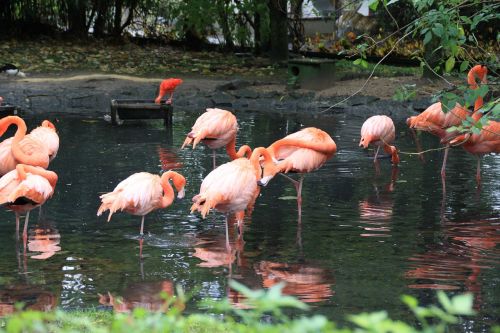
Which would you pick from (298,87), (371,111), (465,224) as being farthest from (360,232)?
(298,87)

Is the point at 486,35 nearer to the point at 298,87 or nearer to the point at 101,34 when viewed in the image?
the point at 298,87

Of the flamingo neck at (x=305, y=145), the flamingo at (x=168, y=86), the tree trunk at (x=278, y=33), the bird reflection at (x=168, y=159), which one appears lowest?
the bird reflection at (x=168, y=159)

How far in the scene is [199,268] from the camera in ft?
19.7

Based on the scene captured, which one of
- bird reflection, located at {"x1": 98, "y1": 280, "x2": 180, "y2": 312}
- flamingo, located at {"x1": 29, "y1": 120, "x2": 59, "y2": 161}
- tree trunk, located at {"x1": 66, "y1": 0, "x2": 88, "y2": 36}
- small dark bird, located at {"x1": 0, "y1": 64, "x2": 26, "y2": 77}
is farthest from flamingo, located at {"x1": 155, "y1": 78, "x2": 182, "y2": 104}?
tree trunk, located at {"x1": 66, "y1": 0, "x2": 88, "y2": 36}

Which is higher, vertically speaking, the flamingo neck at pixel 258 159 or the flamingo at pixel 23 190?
the flamingo neck at pixel 258 159

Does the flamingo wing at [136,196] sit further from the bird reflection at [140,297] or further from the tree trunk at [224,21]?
the tree trunk at [224,21]

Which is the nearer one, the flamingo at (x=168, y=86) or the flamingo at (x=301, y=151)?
the flamingo at (x=301, y=151)

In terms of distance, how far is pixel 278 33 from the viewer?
66.4 feet

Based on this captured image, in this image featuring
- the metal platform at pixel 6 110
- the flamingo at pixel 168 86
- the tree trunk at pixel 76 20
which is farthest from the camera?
the tree trunk at pixel 76 20

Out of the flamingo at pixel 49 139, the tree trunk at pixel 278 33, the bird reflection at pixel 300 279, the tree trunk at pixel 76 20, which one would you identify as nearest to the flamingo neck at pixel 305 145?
the bird reflection at pixel 300 279

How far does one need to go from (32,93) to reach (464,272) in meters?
11.5

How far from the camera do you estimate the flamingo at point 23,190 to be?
20.7 ft

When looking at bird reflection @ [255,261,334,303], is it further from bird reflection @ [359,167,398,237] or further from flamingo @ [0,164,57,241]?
flamingo @ [0,164,57,241]

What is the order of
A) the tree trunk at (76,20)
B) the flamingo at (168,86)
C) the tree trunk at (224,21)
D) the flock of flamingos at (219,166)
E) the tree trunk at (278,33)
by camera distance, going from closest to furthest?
the flock of flamingos at (219,166) < the flamingo at (168,86) < the tree trunk at (278,33) < the tree trunk at (224,21) < the tree trunk at (76,20)
